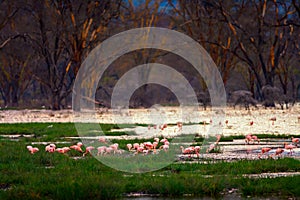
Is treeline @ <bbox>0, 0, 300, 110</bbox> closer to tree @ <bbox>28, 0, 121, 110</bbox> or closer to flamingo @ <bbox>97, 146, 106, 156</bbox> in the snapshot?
tree @ <bbox>28, 0, 121, 110</bbox>

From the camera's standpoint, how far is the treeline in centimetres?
3378

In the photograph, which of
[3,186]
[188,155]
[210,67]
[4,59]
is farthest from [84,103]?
[3,186]

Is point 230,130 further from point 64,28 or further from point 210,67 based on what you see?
point 210,67

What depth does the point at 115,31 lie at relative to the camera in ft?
158

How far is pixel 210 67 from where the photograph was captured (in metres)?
38.7

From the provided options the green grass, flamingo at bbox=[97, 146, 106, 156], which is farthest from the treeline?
the green grass

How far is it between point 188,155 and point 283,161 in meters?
2.11

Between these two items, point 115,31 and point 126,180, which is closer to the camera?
point 126,180

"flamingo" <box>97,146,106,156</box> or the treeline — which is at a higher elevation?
the treeline

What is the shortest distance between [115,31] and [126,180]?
133 feet

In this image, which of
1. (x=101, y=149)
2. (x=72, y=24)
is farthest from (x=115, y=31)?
(x=101, y=149)

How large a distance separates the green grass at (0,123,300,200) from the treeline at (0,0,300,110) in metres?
16.9

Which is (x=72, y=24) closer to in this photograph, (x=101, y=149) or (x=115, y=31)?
(x=115, y=31)

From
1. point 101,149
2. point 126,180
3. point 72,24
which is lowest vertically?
point 126,180
